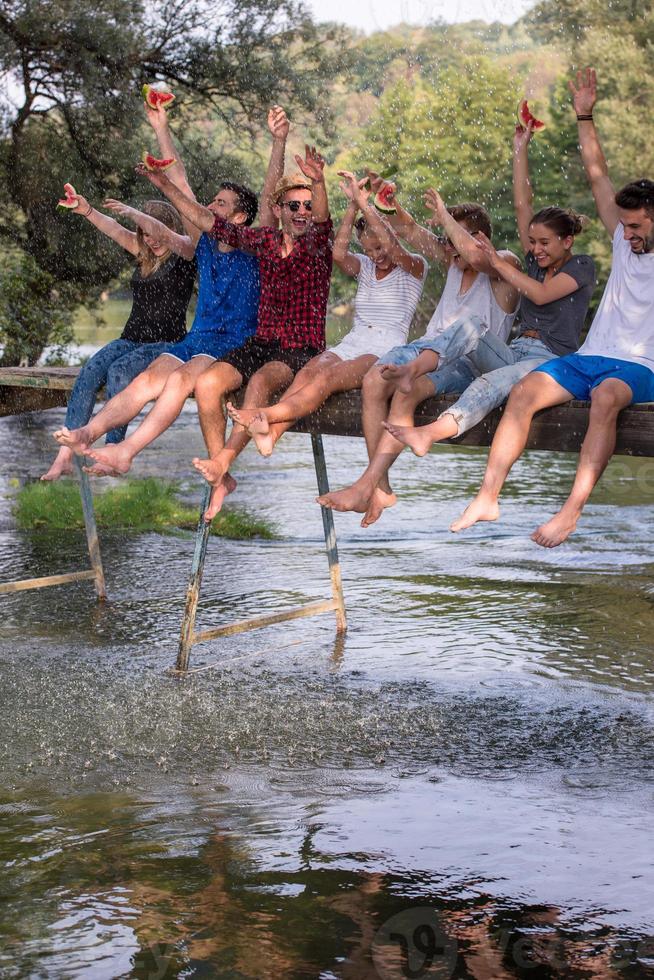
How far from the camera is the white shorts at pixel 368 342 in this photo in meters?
6.31

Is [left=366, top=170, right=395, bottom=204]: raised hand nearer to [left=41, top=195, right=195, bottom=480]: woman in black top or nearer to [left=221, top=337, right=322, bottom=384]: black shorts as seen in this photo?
[left=221, top=337, right=322, bottom=384]: black shorts

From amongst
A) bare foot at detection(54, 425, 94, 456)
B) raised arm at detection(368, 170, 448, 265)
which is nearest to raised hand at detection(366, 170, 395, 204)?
raised arm at detection(368, 170, 448, 265)

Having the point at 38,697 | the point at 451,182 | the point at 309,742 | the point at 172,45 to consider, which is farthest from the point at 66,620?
the point at 451,182

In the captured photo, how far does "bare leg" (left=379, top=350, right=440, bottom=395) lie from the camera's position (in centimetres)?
578

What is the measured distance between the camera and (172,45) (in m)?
16.1

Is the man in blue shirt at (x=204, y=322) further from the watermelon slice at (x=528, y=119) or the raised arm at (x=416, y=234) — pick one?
the watermelon slice at (x=528, y=119)

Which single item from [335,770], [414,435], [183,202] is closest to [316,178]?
[183,202]

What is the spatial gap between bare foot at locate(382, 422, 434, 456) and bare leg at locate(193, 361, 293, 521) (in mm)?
782

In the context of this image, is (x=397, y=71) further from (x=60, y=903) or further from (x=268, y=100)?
(x=60, y=903)

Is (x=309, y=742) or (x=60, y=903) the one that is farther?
(x=309, y=742)

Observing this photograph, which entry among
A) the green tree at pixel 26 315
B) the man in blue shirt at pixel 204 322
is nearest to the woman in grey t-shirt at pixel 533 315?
the man in blue shirt at pixel 204 322

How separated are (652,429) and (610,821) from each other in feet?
5.14

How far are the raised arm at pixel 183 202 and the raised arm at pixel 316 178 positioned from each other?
1.69ft

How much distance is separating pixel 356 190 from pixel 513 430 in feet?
4.50
